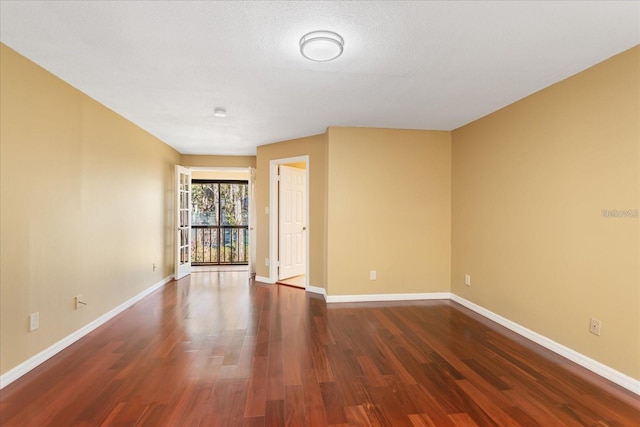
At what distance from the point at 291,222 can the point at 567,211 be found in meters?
3.81

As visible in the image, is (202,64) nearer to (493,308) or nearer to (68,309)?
(68,309)

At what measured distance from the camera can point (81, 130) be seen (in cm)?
286

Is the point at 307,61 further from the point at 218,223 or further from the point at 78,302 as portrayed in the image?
the point at 218,223

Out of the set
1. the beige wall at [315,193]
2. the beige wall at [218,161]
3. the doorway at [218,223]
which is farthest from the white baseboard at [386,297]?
the doorway at [218,223]

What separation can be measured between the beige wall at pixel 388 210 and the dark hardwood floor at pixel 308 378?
0.81m

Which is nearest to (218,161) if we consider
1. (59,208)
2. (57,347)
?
(59,208)

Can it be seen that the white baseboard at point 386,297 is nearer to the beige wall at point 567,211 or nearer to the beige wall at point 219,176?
the beige wall at point 567,211

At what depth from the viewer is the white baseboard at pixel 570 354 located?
2070 millimetres

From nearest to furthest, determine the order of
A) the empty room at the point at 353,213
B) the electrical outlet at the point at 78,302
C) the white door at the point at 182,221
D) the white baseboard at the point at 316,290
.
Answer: the empty room at the point at 353,213, the electrical outlet at the point at 78,302, the white baseboard at the point at 316,290, the white door at the point at 182,221

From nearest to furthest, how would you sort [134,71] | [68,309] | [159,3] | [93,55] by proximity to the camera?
[159,3] < [93,55] < [134,71] < [68,309]

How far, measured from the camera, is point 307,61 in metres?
2.25

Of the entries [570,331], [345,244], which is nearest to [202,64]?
[345,244]

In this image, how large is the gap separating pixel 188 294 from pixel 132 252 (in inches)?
37.8

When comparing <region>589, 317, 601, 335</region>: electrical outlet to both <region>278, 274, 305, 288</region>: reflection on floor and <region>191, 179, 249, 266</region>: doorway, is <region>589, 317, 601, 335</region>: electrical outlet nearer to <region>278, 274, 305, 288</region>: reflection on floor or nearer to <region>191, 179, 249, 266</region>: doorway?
<region>278, 274, 305, 288</region>: reflection on floor
